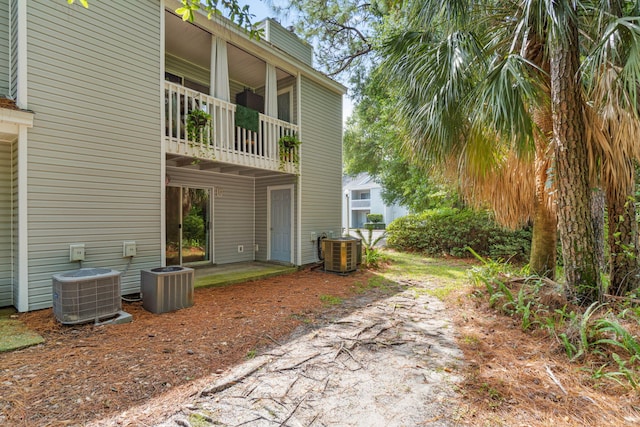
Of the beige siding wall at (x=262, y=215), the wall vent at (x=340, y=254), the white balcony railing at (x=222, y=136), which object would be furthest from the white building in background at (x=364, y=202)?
Answer: the white balcony railing at (x=222, y=136)

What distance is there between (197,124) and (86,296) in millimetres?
3236

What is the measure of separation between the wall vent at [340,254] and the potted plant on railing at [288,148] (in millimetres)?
2176

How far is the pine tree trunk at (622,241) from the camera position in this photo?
4238 millimetres

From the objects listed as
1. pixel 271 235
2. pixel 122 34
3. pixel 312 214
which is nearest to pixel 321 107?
pixel 312 214

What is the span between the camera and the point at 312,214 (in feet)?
26.5

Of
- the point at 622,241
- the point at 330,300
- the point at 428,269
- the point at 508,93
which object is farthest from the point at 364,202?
the point at 508,93

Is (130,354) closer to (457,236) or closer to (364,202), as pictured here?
(457,236)

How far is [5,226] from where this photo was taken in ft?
14.5

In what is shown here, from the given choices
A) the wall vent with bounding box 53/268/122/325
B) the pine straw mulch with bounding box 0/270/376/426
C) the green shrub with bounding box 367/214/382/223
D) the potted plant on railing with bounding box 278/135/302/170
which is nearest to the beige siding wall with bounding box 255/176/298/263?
the potted plant on railing with bounding box 278/135/302/170

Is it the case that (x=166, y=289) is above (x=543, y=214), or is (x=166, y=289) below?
below

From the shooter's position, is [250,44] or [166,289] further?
[250,44]

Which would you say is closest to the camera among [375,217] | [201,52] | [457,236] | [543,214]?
[543,214]

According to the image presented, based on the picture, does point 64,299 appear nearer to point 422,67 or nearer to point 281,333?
point 281,333

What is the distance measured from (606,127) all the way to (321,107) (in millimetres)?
6102
